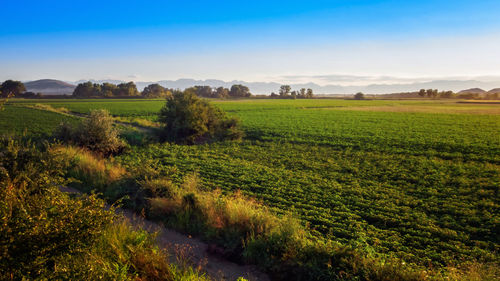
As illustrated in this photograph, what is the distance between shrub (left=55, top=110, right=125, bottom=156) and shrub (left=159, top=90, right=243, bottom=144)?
7560 millimetres

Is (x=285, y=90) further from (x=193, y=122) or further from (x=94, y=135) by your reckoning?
(x=94, y=135)

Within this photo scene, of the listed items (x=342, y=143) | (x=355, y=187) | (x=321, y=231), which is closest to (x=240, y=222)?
(x=321, y=231)

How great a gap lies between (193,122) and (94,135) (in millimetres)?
9718

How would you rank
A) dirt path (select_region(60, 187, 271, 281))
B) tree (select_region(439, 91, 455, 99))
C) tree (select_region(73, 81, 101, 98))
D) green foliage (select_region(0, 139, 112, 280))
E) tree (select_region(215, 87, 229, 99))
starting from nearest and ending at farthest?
green foliage (select_region(0, 139, 112, 280)), dirt path (select_region(60, 187, 271, 281)), tree (select_region(73, 81, 101, 98)), tree (select_region(439, 91, 455, 99)), tree (select_region(215, 87, 229, 99))

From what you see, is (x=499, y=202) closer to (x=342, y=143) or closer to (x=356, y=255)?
(x=356, y=255)

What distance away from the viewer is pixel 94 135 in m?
20.4

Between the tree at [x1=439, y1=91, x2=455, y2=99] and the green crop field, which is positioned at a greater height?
the tree at [x1=439, y1=91, x2=455, y2=99]

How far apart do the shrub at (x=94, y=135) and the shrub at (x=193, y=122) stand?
298 inches

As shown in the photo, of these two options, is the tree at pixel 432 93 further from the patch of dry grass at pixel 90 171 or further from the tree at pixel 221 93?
the patch of dry grass at pixel 90 171

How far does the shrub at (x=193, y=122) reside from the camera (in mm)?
27994

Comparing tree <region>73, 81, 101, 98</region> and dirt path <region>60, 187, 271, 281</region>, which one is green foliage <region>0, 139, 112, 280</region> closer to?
dirt path <region>60, 187, 271, 281</region>

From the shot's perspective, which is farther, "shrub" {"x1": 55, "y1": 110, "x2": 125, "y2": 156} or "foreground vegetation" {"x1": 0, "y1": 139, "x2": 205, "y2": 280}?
"shrub" {"x1": 55, "y1": 110, "x2": 125, "y2": 156}

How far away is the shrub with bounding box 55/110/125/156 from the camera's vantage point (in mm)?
20078

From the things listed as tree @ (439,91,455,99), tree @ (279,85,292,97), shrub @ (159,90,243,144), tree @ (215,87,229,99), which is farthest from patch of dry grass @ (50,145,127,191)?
tree @ (439,91,455,99)
